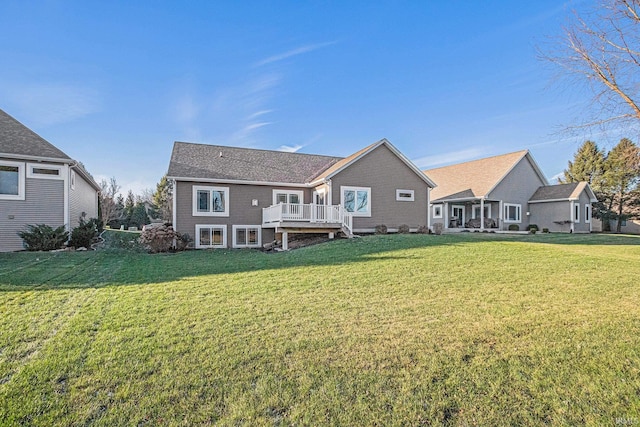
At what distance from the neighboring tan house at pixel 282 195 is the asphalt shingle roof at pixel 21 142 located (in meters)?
4.69

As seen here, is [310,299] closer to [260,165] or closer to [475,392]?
[475,392]

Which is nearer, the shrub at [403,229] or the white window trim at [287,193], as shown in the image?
the white window trim at [287,193]

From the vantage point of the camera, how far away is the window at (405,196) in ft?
61.6

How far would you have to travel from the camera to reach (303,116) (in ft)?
68.5

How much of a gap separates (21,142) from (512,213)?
2990cm

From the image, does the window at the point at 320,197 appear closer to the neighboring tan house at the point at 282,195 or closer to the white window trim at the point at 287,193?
the neighboring tan house at the point at 282,195

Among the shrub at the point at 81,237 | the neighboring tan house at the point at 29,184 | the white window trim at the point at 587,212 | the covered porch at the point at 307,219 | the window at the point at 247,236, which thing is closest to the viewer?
the neighboring tan house at the point at 29,184

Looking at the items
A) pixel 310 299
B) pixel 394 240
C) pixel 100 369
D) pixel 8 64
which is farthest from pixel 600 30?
pixel 8 64

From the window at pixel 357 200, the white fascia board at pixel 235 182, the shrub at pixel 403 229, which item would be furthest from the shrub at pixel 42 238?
the shrub at pixel 403 229

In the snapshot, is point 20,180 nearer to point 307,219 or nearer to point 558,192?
point 307,219

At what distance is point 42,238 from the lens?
42.6 feet

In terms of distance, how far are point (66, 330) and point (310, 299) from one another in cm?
354

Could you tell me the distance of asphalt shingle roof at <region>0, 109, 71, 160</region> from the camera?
13.5m

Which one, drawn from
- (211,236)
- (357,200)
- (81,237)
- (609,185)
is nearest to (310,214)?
(357,200)
